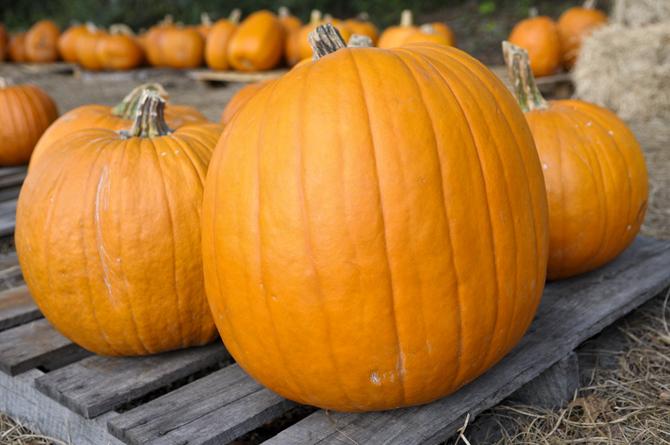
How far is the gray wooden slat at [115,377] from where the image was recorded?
1.82 meters

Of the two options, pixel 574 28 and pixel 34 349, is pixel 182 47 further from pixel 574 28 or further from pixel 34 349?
pixel 34 349

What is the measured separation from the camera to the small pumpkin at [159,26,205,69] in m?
7.95

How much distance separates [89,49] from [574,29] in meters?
5.06

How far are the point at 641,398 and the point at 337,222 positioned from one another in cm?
108

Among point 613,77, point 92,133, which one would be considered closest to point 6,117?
point 92,133

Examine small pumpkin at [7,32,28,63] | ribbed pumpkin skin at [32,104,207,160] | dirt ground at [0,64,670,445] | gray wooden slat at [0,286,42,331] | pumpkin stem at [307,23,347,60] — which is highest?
pumpkin stem at [307,23,347,60]

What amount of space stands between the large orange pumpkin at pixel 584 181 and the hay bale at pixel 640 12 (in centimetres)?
389

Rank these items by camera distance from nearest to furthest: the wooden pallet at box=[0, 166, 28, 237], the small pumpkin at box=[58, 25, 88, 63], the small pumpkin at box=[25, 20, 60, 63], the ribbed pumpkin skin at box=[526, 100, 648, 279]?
the ribbed pumpkin skin at box=[526, 100, 648, 279]
the wooden pallet at box=[0, 166, 28, 237]
the small pumpkin at box=[58, 25, 88, 63]
the small pumpkin at box=[25, 20, 60, 63]

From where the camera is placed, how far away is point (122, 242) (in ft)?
6.18

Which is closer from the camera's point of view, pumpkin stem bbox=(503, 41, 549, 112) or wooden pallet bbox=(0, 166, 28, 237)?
pumpkin stem bbox=(503, 41, 549, 112)

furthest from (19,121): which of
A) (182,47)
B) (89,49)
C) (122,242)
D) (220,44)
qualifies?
(89,49)

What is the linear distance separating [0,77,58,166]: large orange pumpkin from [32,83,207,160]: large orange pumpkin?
1.25 meters

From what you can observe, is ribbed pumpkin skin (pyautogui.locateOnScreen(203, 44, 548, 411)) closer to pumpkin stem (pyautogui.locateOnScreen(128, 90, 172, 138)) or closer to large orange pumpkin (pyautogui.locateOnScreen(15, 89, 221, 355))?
large orange pumpkin (pyautogui.locateOnScreen(15, 89, 221, 355))

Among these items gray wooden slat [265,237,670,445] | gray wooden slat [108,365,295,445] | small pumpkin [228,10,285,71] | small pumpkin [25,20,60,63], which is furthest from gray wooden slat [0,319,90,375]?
small pumpkin [25,20,60,63]
